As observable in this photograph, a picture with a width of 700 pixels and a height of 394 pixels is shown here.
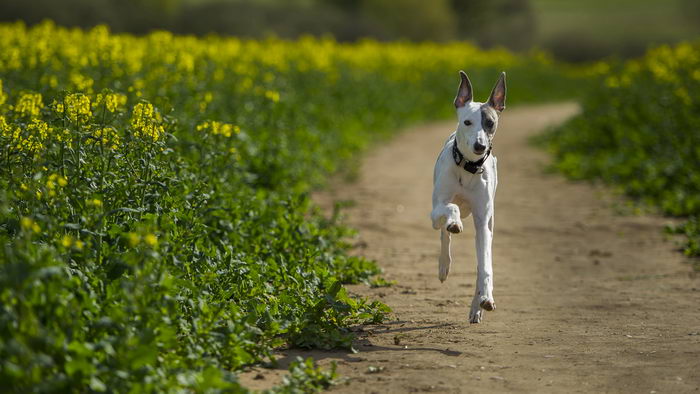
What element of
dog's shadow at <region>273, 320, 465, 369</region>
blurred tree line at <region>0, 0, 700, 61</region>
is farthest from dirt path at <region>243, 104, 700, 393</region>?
blurred tree line at <region>0, 0, 700, 61</region>

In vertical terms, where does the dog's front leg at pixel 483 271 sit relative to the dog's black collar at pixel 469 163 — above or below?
below

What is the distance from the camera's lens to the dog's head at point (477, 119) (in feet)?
21.9

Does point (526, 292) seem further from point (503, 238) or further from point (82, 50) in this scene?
point (82, 50)

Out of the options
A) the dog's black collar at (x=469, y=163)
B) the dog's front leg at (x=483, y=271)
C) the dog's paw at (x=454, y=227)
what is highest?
the dog's black collar at (x=469, y=163)

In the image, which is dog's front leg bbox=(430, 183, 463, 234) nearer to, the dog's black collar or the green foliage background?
the dog's black collar

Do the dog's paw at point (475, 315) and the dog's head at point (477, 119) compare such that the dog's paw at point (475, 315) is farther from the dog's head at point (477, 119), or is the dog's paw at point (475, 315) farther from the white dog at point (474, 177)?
the dog's head at point (477, 119)

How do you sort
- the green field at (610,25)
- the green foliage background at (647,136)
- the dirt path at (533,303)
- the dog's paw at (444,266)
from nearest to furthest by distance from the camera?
1. the dirt path at (533,303)
2. the dog's paw at (444,266)
3. the green foliage background at (647,136)
4. the green field at (610,25)

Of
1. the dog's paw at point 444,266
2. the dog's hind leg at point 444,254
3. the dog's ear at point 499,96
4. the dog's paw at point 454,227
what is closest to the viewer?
the dog's paw at point 454,227

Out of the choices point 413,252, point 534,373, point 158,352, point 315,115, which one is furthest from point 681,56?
point 158,352

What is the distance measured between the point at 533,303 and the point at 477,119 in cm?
189

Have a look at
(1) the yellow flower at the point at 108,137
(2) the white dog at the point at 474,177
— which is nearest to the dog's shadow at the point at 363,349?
(2) the white dog at the point at 474,177

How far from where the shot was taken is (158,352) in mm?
5184

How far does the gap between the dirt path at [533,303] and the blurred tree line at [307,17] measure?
60.0ft

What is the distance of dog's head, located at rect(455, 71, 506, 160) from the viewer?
667 centimetres
